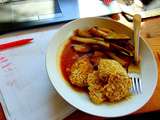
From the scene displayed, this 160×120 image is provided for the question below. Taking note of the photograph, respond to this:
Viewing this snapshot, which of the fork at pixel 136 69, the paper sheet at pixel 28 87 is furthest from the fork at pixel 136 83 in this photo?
the paper sheet at pixel 28 87

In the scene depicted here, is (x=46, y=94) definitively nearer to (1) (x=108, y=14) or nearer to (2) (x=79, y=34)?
(2) (x=79, y=34)

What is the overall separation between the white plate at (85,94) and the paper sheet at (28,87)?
0.15 feet

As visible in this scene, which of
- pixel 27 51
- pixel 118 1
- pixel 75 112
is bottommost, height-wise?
pixel 75 112

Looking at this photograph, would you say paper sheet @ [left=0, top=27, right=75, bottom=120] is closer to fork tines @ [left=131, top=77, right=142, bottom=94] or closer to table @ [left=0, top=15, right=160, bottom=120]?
table @ [left=0, top=15, right=160, bottom=120]

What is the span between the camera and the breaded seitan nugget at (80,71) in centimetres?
57

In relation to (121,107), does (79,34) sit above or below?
above

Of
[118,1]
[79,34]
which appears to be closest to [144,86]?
[79,34]

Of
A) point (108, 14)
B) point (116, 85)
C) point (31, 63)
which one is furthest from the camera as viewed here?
point (108, 14)

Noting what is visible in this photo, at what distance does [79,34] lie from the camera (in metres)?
0.66

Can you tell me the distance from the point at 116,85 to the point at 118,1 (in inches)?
13.4

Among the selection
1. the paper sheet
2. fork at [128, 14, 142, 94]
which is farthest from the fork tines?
the paper sheet

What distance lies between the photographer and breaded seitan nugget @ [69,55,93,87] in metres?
0.57

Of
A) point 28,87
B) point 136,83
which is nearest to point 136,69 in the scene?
point 136,83

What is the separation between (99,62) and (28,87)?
0.16m
